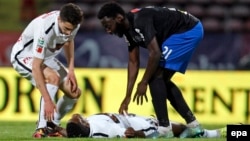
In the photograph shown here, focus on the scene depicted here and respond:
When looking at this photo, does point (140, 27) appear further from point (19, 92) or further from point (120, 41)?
point (120, 41)

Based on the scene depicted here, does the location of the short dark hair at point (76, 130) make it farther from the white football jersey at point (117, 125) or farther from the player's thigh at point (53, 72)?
the player's thigh at point (53, 72)

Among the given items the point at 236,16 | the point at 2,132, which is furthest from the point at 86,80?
the point at 236,16

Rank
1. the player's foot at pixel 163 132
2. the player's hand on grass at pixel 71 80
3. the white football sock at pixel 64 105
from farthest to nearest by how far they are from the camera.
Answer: the white football sock at pixel 64 105, the player's hand on grass at pixel 71 80, the player's foot at pixel 163 132

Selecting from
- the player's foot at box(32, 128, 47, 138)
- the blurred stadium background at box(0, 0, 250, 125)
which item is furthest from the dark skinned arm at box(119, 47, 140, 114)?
the blurred stadium background at box(0, 0, 250, 125)

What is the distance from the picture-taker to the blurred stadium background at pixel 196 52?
535 inches

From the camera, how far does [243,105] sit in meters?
13.6

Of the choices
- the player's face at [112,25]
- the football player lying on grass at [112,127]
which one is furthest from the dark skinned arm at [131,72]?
the player's face at [112,25]

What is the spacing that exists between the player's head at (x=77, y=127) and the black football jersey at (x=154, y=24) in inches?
38.0

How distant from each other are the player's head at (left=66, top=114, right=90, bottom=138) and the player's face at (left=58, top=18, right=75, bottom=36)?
868 mm

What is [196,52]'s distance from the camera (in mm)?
16078

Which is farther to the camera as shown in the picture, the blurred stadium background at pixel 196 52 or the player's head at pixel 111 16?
the blurred stadium background at pixel 196 52

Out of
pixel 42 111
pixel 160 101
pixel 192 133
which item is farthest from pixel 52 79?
pixel 192 133

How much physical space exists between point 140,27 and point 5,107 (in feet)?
17.0

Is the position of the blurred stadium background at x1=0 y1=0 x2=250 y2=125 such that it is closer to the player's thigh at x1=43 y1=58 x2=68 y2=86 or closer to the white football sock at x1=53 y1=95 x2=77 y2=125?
the white football sock at x1=53 y1=95 x2=77 y2=125
